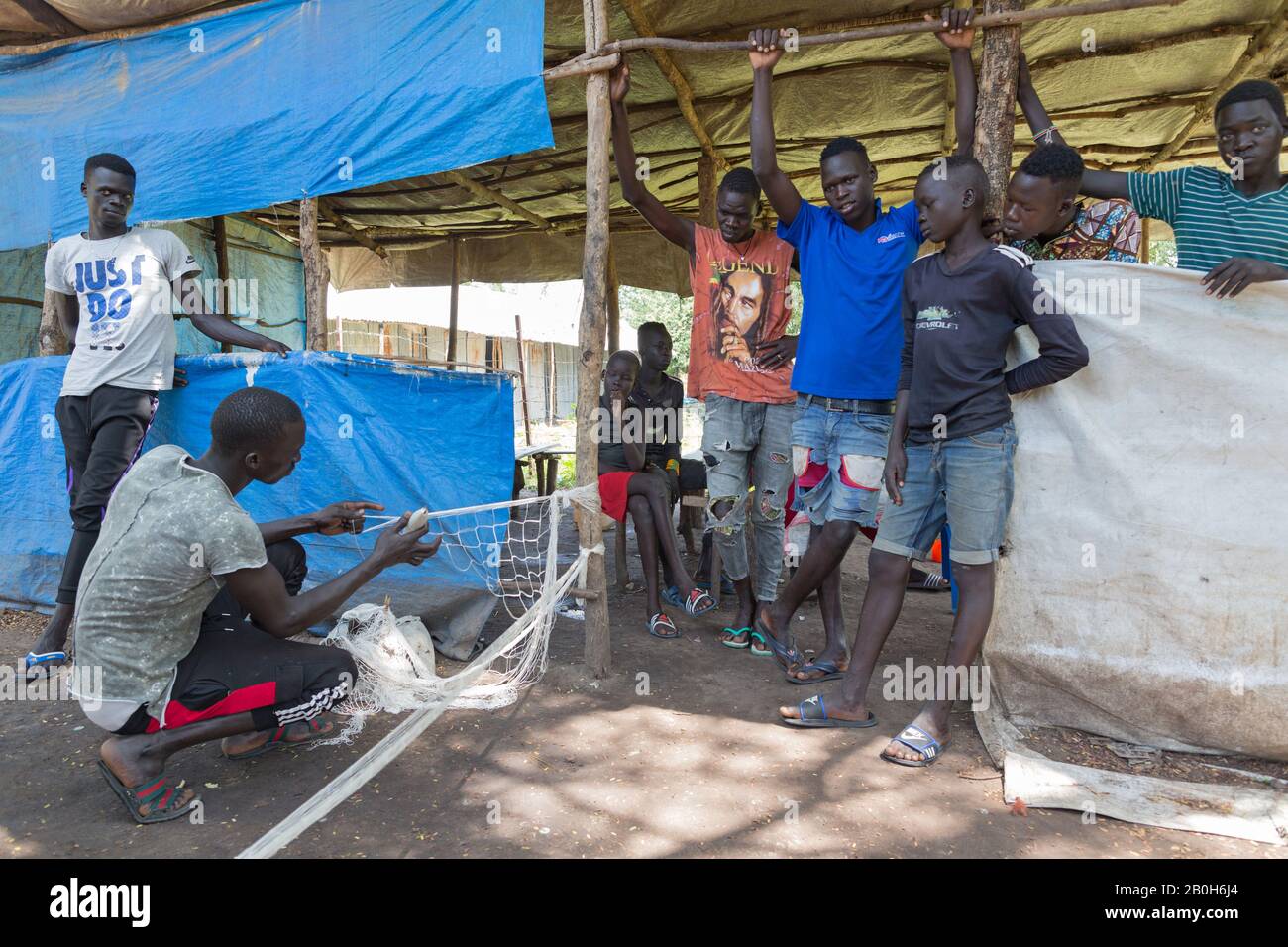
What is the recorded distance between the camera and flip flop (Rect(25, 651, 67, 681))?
326 centimetres

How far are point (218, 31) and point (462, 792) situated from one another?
12.1 feet

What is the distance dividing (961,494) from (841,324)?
83 centimetres

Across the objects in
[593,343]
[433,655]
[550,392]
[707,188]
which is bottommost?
[433,655]

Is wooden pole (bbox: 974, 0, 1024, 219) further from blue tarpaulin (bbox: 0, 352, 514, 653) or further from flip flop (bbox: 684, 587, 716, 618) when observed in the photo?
Result: blue tarpaulin (bbox: 0, 352, 514, 653)

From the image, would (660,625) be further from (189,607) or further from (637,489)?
(189,607)

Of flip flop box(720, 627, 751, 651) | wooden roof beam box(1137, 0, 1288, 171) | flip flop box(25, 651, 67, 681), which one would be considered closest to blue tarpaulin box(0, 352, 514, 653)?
flip flop box(25, 651, 67, 681)

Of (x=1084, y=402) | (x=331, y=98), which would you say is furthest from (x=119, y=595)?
(x=1084, y=402)

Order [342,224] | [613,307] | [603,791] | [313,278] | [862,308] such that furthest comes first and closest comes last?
[613,307] < [342,224] < [313,278] < [862,308] < [603,791]

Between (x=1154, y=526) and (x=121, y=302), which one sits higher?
(x=121, y=302)

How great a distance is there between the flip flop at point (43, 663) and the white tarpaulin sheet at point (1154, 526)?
3692 mm

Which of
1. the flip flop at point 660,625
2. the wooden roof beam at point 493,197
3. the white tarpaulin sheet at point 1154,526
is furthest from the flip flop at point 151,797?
the wooden roof beam at point 493,197

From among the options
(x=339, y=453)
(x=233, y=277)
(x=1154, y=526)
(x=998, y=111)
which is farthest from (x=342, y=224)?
(x=1154, y=526)

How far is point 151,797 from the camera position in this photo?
2.16 metres
